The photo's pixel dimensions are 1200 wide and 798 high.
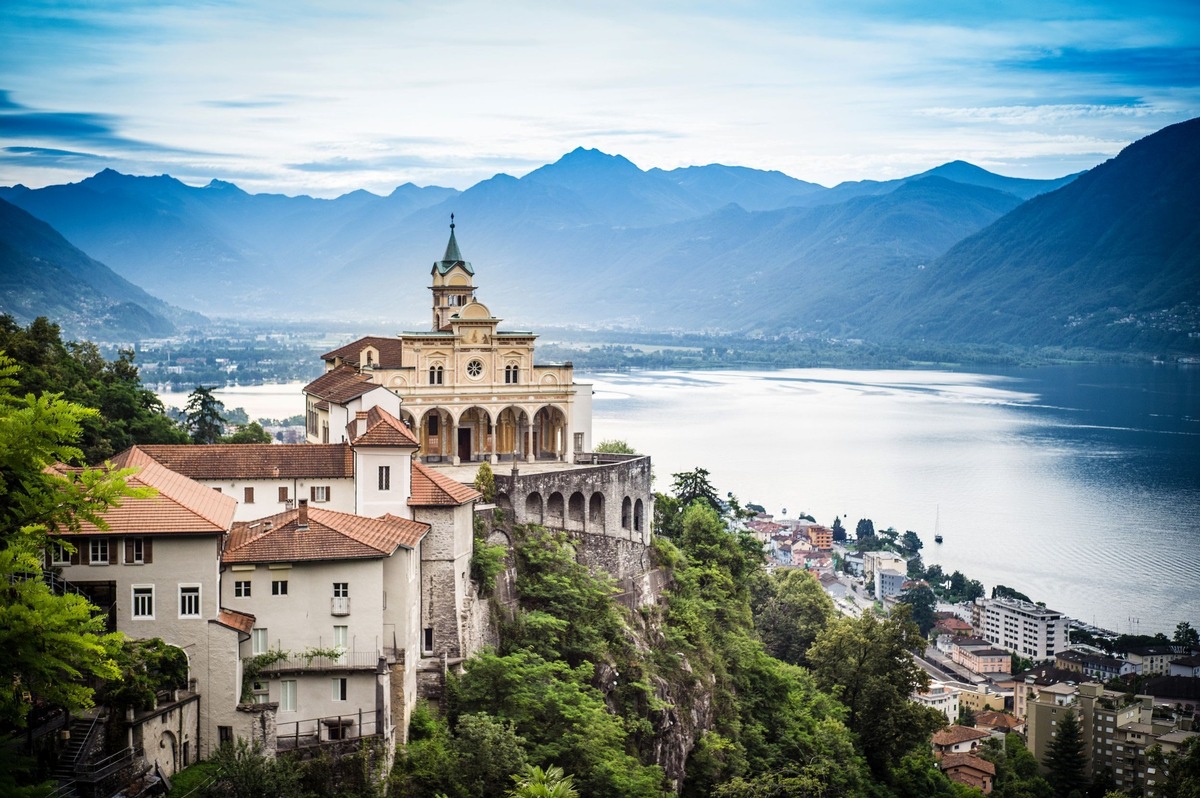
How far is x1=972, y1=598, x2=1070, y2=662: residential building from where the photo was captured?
9562 cm

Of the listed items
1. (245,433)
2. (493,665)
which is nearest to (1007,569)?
(245,433)

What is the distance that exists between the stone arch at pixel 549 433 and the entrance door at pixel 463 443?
8.35ft

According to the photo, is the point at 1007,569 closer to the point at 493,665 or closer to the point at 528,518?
the point at 528,518

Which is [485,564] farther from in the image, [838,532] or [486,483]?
[838,532]

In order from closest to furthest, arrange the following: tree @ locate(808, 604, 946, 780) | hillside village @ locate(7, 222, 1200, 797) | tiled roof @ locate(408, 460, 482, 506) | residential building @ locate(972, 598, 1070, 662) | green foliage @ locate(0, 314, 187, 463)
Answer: hillside village @ locate(7, 222, 1200, 797)
tiled roof @ locate(408, 460, 482, 506)
green foliage @ locate(0, 314, 187, 463)
tree @ locate(808, 604, 946, 780)
residential building @ locate(972, 598, 1070, 662)

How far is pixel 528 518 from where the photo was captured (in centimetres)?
4181

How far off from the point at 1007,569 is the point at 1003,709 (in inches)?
1062

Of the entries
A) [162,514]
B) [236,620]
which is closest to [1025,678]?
[236,620]

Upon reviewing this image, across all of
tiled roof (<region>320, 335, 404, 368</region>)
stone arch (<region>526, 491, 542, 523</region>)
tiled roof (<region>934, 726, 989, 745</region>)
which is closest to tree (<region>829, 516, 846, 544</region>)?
tiled roof (<region>934, 726, 989, 745</region>)

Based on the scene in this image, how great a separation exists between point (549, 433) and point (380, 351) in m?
6.94

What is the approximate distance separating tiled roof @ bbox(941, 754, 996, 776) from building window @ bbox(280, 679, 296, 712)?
46.0 metres

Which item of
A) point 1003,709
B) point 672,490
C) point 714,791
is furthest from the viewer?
point 1003,709

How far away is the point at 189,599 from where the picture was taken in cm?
2448

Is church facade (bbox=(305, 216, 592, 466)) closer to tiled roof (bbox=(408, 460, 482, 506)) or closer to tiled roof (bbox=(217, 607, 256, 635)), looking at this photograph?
tiled roof (bbox=(408, 460, 482, 506))
